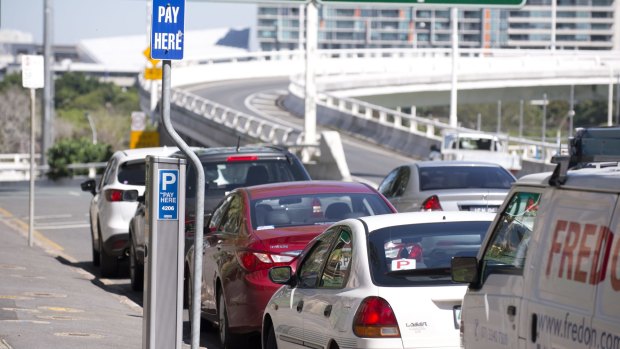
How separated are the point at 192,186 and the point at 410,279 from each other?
25.0 feet

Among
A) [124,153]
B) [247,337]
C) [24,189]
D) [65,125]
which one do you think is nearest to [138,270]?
[124,153]

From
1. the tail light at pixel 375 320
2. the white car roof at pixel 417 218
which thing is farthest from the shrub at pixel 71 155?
the tail light at pixel 375 320

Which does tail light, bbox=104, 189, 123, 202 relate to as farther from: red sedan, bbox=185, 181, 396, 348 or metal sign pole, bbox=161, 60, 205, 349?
metal sign pole, bbox=161, 60, 205, 349

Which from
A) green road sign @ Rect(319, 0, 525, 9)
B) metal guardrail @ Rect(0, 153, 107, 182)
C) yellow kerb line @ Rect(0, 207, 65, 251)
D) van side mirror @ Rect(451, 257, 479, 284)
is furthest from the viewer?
metal guardrail @ Rect(0, 153, 107, 182)

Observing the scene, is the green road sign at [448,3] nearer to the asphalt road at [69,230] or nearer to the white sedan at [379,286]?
the asphalt road at [69,230]

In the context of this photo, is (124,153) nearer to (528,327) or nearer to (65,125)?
(528,327)

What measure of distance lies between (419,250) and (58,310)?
5.46 meters

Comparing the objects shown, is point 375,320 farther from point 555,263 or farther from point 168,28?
point 168,28

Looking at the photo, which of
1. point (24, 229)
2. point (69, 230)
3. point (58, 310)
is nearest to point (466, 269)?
point (58, 310)

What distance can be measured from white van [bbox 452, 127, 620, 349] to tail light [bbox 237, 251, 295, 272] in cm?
357

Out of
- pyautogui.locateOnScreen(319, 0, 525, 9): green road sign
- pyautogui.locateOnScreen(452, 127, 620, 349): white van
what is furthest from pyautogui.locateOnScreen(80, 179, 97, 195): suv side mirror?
pyautogui.locateOnScreen(452, 127, 620, 349): white van

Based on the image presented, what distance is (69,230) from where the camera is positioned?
2608cm

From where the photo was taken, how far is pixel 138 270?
52.4 feet

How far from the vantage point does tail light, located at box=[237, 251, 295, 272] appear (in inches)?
413
